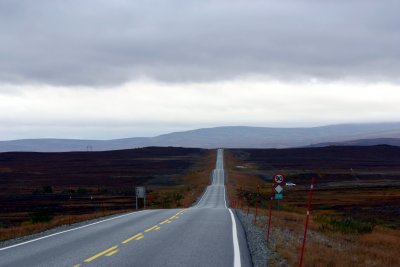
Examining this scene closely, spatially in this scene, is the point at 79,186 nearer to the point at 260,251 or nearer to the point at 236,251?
the point at 260,251

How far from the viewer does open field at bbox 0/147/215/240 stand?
146 ft

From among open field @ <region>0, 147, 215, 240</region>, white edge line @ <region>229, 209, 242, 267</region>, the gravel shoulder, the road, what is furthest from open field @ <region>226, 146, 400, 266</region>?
open field @ <region>0, 147, 215, 240</region>

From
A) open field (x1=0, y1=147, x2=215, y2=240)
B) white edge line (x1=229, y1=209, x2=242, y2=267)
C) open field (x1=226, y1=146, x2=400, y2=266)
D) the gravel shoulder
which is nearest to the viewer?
white edge line (x1=229, y1=209, x2=242, y2=267)

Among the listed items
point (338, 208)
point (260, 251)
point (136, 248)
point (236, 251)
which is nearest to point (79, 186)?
point (338, 208)

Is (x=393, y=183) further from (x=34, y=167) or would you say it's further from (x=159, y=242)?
(x=34, y=167)

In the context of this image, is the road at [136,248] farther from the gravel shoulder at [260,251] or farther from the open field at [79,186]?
the open field at [79,186]

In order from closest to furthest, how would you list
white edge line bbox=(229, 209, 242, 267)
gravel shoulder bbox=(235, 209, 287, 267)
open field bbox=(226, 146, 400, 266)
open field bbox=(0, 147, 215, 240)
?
1. white edge line bbox=(229, 209, 242, 267)
2. gravel shoulder bbox=(235, 209, 287, 267)
3. open field bbox=(226, 146, 400, 266)
4. open field bbox=(0, 147, 215, 240)

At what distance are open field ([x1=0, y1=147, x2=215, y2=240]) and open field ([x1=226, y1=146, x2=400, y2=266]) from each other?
9.20 m

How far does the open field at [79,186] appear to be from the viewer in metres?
44.4

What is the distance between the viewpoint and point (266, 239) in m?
17.0

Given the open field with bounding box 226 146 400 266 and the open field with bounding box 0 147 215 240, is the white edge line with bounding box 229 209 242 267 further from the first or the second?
the open field with bounding box 0 147 215 240

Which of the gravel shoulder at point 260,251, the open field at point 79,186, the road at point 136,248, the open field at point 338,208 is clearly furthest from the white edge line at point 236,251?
the open field at point 79,186

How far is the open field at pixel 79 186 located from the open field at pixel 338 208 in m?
9.20

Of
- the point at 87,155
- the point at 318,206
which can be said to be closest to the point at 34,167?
the point at 87,155
